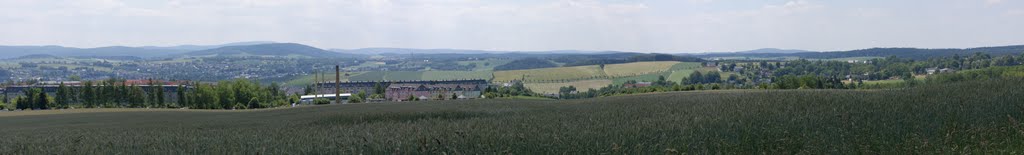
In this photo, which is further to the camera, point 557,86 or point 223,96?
point 557,86

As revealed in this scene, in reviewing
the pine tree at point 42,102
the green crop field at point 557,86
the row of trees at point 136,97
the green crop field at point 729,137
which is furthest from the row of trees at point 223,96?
the green crop field at point 729,137

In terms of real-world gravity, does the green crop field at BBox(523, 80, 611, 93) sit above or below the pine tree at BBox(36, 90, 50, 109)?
below

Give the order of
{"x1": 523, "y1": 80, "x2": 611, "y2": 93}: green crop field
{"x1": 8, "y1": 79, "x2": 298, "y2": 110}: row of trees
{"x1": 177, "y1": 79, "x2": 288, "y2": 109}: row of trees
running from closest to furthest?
{"x1": 8, "y1": 79, "x2": 298, "y2": 110}: row of trees, {"x1": 177, "y1": 79, "x2": 288, "y2": 109}: row of trees, {"x1": 523, "y1": 80, "x2": 611, "y2": 93}: green crop field

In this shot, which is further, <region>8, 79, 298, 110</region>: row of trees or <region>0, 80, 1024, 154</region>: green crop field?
<region>8, 79, 298, 110</region>: row of trees

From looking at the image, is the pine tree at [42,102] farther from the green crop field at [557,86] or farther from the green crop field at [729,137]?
the green crop field at [557,86]

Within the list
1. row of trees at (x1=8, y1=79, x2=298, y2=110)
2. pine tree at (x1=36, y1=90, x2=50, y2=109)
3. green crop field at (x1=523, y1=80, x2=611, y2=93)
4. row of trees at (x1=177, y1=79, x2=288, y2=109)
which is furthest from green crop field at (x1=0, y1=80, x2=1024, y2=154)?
green crop field at (x1=523, y1=80, x2=611, y2=93)

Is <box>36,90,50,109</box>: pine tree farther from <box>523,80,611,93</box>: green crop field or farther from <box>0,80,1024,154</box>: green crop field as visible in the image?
<box>523,80,611,93</box>: green crop field

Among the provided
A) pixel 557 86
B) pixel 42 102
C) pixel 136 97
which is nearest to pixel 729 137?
pixel 42 102

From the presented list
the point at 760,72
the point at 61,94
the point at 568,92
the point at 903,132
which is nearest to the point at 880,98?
the point at 903,132

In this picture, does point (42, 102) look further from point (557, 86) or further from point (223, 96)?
point (557, 86)

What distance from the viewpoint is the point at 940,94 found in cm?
2181

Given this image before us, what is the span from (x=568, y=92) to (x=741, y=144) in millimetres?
140790

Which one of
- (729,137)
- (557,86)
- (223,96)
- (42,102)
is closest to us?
(729,137)

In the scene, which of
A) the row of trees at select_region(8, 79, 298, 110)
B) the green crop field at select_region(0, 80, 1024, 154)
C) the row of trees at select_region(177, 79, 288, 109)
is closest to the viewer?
the green crop field at select_region(0, 80, 1024, 154)
